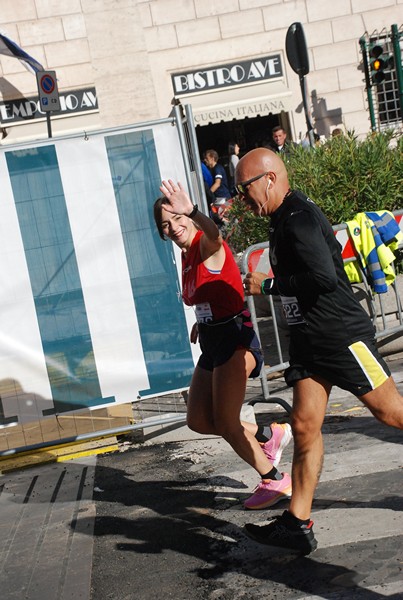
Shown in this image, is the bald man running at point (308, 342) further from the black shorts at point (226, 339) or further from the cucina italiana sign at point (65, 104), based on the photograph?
the cucina italiana sign at point (65, 104)

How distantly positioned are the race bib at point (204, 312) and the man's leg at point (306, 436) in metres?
0.88

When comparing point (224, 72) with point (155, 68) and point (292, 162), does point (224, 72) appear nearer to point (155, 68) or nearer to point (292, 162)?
point (155, 68)

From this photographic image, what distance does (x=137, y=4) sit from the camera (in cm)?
2133

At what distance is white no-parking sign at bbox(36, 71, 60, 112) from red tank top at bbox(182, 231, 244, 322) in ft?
24.3

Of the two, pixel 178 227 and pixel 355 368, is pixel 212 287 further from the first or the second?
pixel 355 368

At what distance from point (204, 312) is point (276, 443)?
1016 millimetres

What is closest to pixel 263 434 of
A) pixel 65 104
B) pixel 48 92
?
pixel 48 92

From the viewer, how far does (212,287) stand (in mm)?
5457

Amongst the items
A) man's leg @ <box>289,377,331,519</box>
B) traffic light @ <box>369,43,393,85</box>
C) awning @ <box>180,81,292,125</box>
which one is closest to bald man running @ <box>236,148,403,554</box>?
man's leg @ <box>289,377,331,519</box>

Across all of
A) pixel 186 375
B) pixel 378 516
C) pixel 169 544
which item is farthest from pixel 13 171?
pixel 378 516

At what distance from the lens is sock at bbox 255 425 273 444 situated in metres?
5.88

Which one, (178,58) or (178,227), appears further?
(178,58)

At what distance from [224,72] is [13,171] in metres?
15.3

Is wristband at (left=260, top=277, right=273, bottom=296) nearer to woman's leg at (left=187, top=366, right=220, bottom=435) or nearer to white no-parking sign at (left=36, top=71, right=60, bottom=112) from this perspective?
woman's leg at (left=187, top=366, right=220, bottom=435)
